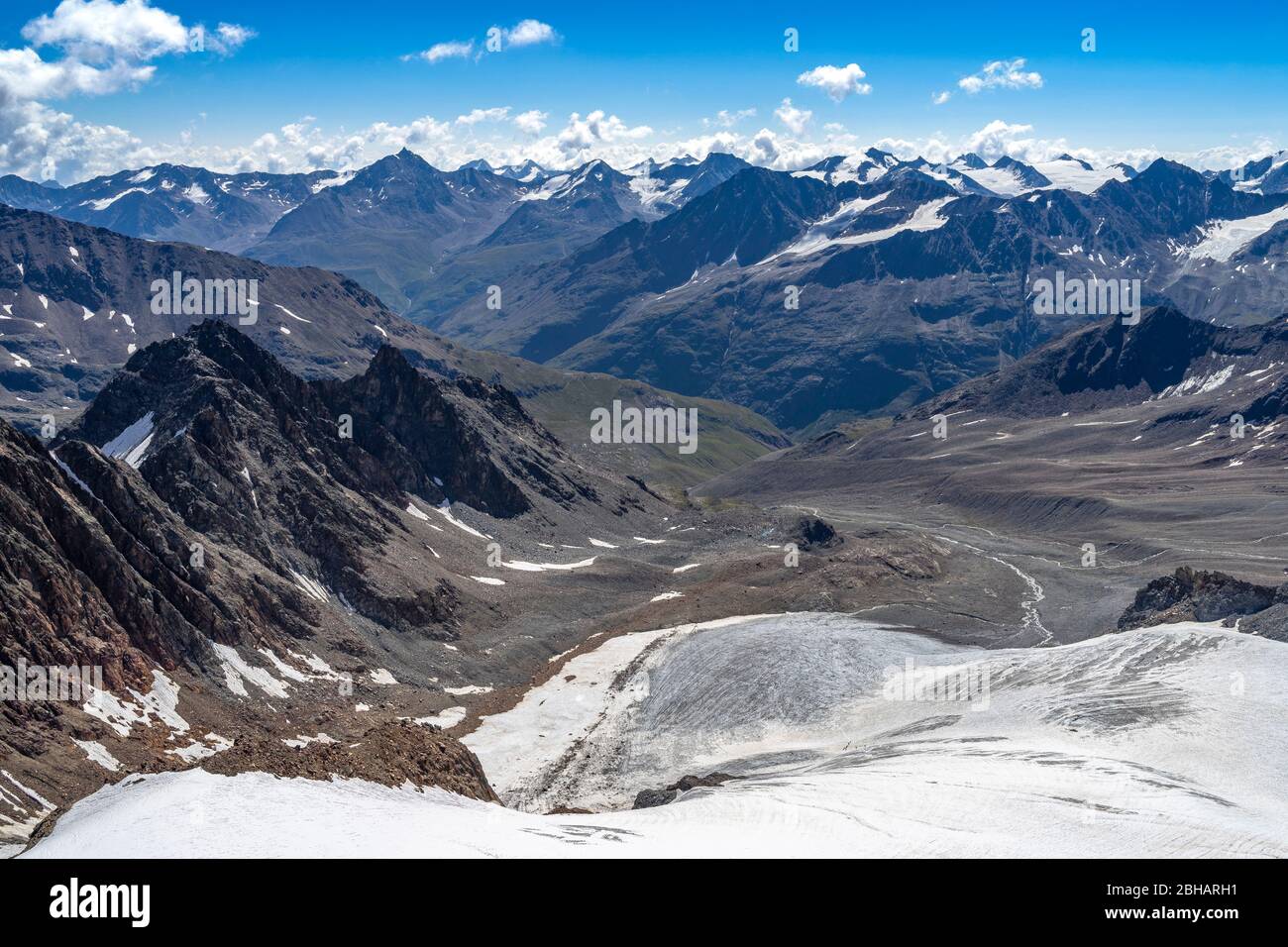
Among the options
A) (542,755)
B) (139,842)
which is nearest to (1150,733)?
(542,755)

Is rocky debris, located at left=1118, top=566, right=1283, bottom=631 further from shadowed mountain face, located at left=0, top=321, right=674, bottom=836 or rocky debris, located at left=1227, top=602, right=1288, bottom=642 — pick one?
shadowed mountain face, located at left=0, top=321, right=674, bottom=836

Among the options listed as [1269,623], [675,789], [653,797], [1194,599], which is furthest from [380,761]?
[1194,599]

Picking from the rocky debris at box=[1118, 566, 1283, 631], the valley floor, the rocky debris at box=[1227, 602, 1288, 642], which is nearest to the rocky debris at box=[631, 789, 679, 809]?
the valley floor

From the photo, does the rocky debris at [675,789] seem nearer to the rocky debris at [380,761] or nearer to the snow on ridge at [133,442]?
the rocky debris at [380,761]

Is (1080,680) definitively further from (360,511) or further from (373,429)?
(373,429)

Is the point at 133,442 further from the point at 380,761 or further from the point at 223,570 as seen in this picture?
the point at 380,761

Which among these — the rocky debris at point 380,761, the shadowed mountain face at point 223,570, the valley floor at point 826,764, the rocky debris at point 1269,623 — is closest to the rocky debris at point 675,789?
the valley floor at point 826,764

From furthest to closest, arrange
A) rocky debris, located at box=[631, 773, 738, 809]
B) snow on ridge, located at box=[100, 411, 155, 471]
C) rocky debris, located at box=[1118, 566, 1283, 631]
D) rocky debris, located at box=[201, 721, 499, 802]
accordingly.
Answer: snow on ridge, located at box=[100, 411, 155, 471] < rocky debris, located at box=[1118, 566, 1283, 631] < rocky debris, located at box=[631, 773, 738, 809] < rocky debris, located at box=[201, 721, 499, 802]
